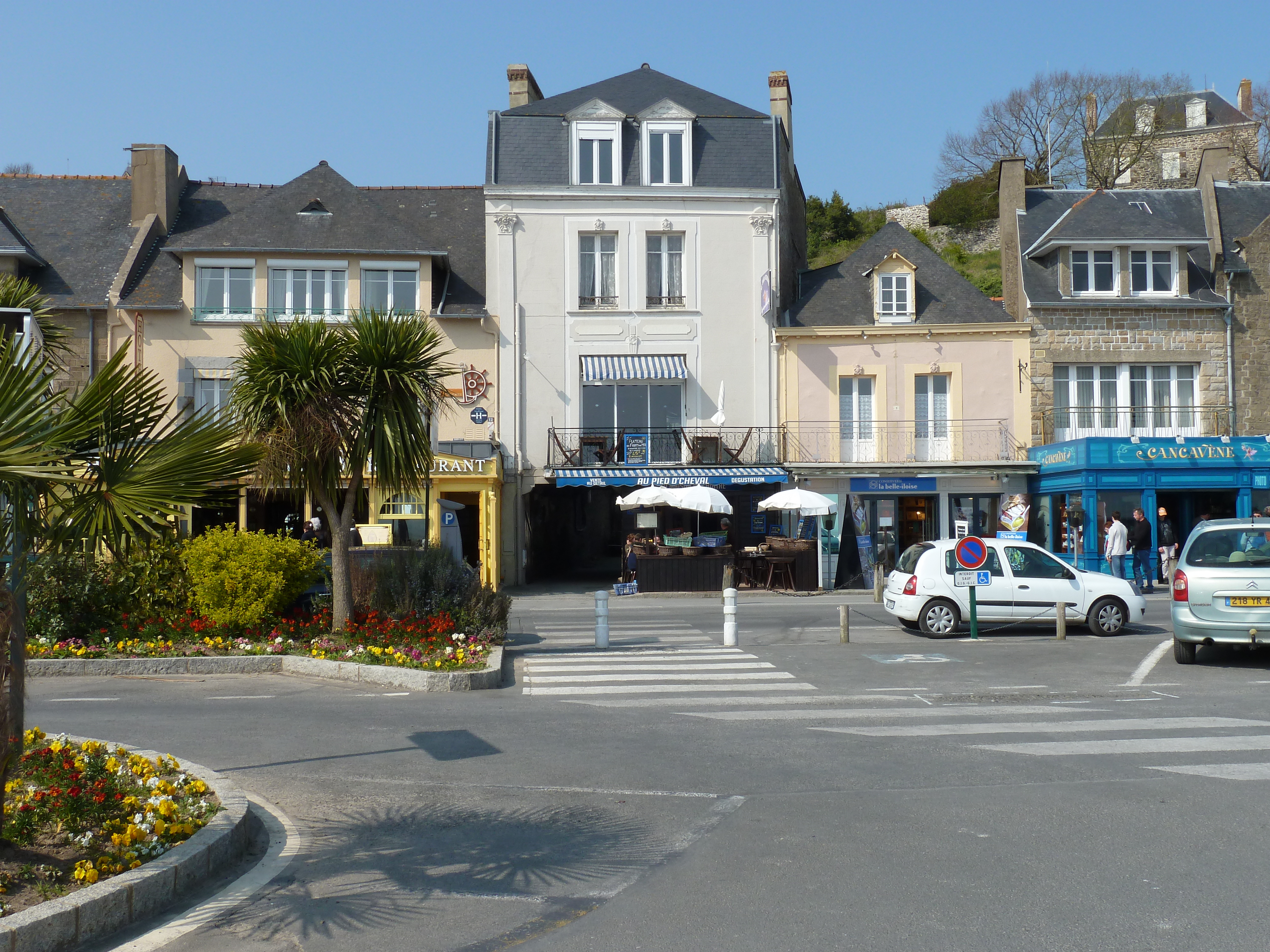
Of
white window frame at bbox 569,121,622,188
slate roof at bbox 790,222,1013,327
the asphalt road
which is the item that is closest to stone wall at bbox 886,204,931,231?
slate roof at bbox 790,222,1013,327

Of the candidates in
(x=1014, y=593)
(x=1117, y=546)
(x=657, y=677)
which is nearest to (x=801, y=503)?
(x=1117, y=546)

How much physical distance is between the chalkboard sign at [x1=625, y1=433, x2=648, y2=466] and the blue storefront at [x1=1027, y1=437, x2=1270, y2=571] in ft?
33.8

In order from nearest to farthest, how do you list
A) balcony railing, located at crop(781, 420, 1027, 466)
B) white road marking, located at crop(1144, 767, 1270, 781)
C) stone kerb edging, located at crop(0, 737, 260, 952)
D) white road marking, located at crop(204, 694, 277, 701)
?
stone kerb edging, located at crop(0, 737, 260, 952)
white road marking, located at crop(1144, 767, 1270, 781)
white road marking, located at crop(204, 694, 277, 701)
balcony railing, located at crop(781, 420, 1027, 466)

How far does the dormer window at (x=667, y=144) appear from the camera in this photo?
29547 millimetres

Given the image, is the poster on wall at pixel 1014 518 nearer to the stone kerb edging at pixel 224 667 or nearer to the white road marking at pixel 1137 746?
the stone kerb edging at pixel 224 667

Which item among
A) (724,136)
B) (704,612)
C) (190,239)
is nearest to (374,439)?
(704,612)

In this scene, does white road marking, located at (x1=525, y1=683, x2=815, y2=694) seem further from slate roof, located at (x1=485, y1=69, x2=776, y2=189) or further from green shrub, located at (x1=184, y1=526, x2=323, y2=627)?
slate roof, located at (x1=485, y1=69, x2=776, y2=189)

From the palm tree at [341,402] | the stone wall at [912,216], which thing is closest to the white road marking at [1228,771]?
the palm tree at [341,402]

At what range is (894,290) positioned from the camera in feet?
97.4

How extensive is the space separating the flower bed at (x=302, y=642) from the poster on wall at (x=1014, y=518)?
17122mm

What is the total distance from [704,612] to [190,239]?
16.5 metres

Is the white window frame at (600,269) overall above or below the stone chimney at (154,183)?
below

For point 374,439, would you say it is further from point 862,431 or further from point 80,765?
point 862,431

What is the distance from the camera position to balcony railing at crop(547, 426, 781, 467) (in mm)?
28906
